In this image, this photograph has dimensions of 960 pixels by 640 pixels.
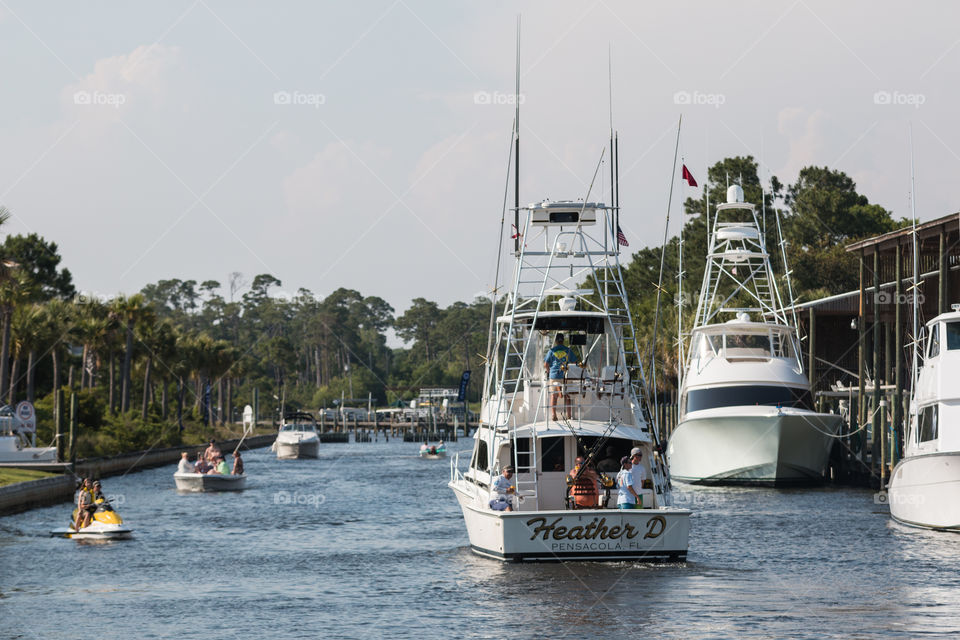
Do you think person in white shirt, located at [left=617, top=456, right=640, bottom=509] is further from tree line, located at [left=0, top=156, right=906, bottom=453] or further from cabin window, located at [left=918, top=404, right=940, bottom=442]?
tree line, located at [left=0, top=156, right=906, bottom=453]

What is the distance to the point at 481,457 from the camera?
2886 centimetres

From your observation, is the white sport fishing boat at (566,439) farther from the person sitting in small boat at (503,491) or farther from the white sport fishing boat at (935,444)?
the white sport fishing boat at (935,444)

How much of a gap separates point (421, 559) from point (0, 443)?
3170 cm

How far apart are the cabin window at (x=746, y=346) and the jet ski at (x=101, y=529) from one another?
2610 cm

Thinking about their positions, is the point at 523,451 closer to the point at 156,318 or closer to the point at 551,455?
the point at 551,455

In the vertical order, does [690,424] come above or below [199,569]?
above

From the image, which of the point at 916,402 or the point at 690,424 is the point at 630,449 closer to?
the point at 916,402

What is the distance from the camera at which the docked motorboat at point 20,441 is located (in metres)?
55.9

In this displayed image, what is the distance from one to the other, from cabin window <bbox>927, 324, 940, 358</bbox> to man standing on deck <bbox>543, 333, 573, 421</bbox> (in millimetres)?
11229

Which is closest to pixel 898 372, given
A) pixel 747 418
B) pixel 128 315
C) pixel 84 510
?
pixel 747 418

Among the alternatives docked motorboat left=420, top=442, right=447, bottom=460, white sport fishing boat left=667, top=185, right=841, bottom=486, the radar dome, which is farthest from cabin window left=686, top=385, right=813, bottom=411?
docked motorboat left=420, top=442, right=447, bottom=460

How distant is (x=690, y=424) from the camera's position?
50.3m

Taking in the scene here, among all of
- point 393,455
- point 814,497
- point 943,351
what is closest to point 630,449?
point 943,351

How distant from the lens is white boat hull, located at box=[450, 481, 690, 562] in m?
24.9
